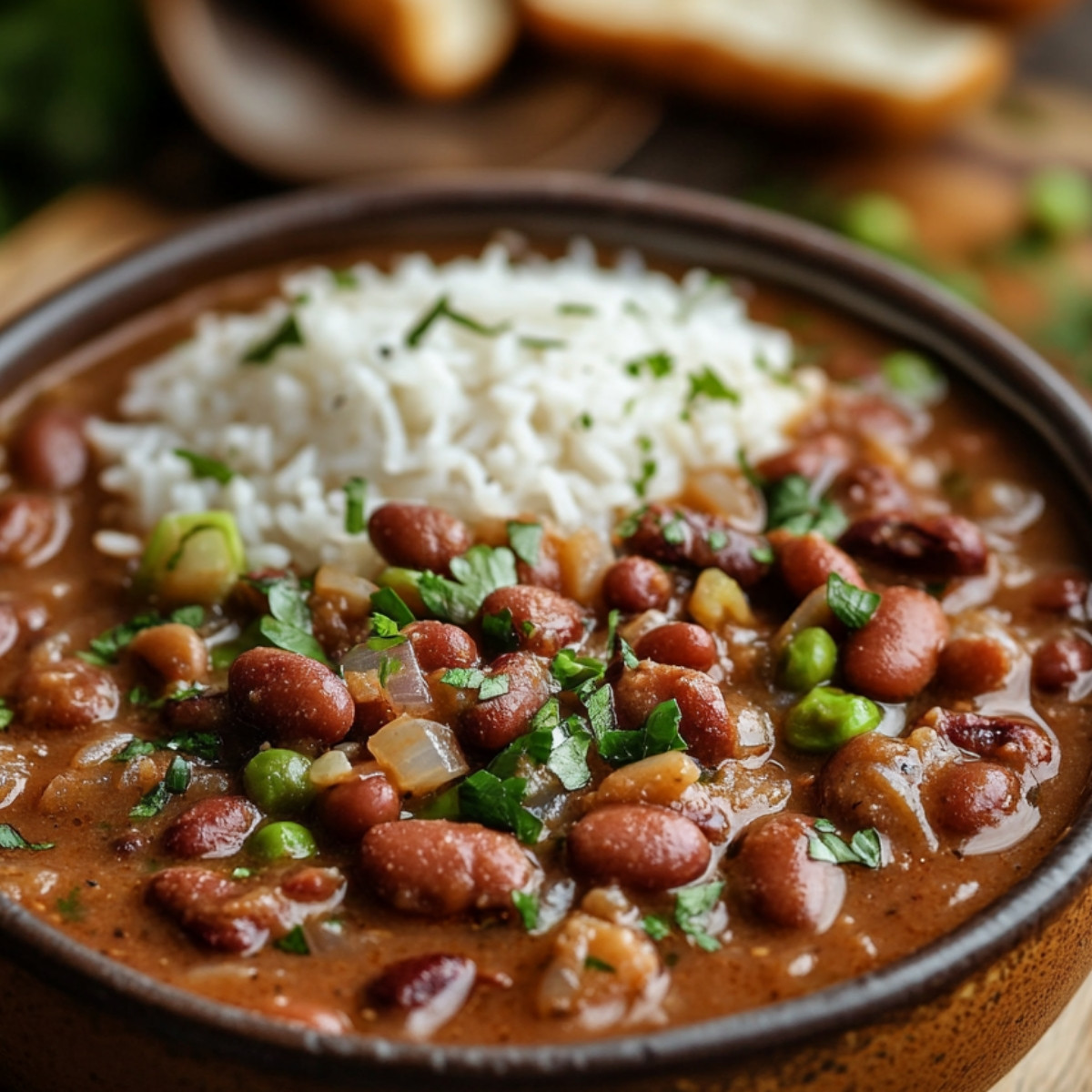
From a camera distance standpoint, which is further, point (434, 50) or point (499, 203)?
point (434, 50)

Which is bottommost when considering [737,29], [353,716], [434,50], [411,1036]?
[411,1036]

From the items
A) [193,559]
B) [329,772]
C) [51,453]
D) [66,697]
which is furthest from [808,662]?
[51,453]

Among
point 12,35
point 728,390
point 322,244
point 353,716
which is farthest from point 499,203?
point 12,35

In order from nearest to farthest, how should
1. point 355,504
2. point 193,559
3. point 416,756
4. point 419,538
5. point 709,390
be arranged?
point 416,756, point 419,538, point 193,559, point 355,504, point 709,390

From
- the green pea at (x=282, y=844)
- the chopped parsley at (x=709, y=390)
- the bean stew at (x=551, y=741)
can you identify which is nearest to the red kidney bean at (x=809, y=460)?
the bean stew at (x=551, y=741)

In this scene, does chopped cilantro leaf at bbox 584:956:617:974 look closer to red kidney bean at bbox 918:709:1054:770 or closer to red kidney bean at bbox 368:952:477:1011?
red kidney bean at bbox 368:952:477:1011

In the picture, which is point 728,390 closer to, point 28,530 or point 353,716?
point 353,716

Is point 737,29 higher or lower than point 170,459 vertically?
higher

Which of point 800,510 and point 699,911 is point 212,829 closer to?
point 699,911
